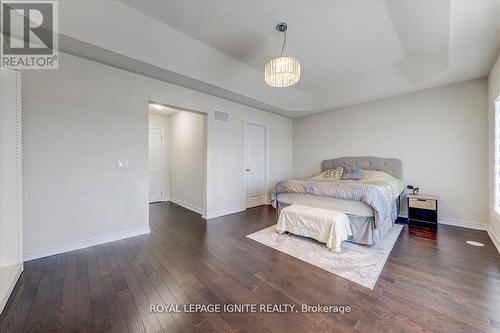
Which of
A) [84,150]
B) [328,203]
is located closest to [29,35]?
[84,150]

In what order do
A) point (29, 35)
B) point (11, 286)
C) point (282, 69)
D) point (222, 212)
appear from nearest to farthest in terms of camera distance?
point (11, 286) → point (29, 35) → point (282, 69) → point (222, 212)

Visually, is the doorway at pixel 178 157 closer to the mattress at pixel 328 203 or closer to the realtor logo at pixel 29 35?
the mattress at pixel 328 203

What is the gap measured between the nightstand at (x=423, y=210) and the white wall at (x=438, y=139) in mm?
344

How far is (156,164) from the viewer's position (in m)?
5.67

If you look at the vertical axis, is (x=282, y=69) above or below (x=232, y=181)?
above

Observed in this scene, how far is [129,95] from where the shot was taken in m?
2.97

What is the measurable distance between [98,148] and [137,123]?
2.11ft

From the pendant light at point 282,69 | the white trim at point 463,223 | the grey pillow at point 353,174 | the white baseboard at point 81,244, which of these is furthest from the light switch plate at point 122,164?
the white trim at point 463,223

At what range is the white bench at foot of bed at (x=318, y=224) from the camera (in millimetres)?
2541

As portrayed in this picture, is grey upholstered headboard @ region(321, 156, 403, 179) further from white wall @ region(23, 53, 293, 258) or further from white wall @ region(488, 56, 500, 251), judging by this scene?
white wall @ region(23, 53, 293, 258)

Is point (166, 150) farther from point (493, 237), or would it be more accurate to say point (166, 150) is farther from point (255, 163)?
point (493, 237)

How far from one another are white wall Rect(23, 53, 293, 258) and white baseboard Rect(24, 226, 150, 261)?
1 cm

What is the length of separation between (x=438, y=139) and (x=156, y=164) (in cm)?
661

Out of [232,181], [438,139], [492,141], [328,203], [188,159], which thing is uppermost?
[438,139]
